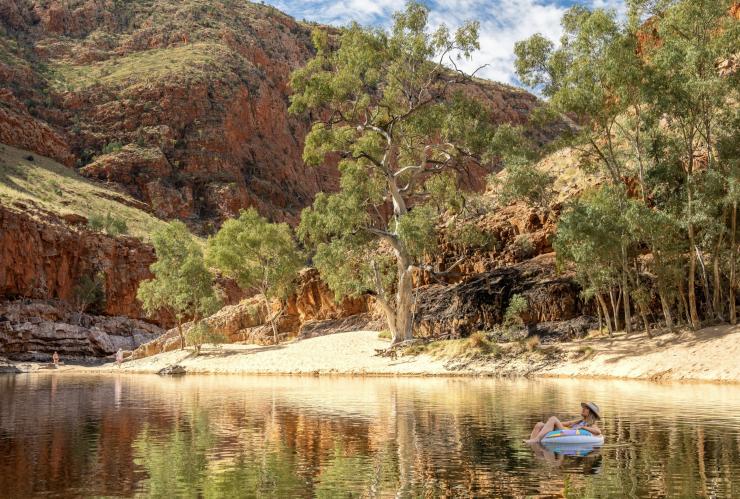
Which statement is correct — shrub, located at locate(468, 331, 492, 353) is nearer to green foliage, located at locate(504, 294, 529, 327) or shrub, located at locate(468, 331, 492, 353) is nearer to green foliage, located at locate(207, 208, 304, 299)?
green foliage, located at locate(504, 294, 529, 327)

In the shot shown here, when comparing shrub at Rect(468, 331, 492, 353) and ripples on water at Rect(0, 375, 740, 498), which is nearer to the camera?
ripples on water at Rect(0, 375, 740, 498)

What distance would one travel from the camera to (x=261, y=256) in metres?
57.2

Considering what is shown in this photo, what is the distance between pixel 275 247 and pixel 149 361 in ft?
42.1

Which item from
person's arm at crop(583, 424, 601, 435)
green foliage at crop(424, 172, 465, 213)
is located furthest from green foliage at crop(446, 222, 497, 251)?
person's arm at crop(583, 424, 601, 435)

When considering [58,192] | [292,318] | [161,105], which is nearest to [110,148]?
[161,105]

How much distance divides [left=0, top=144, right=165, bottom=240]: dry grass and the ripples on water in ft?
211

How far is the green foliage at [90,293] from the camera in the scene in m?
80.5

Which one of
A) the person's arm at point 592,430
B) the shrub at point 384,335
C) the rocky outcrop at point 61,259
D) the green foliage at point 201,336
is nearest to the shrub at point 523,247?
the shrub at point 384,335

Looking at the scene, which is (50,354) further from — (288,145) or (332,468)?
(288,145)

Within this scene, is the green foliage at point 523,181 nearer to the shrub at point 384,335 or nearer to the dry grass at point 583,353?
the dry grass at point 583,353

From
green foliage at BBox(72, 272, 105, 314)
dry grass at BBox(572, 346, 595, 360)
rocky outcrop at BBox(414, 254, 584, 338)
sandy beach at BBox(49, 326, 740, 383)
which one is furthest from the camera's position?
green foliage at BBox(72, 272, 105, 314)

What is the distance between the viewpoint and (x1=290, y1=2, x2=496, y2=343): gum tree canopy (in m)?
43.2

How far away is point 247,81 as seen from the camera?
13388 cm

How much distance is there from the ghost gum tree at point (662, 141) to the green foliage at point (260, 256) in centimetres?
2392
